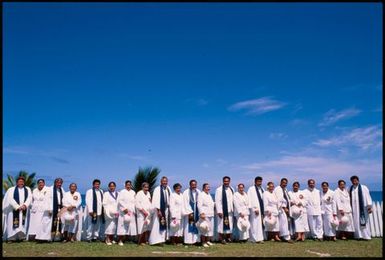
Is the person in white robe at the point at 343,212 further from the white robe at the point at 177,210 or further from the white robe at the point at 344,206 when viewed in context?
the white robe at the point at 177,210

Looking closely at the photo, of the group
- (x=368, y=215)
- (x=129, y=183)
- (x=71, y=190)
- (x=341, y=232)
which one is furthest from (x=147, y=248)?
(x=368, y=215)

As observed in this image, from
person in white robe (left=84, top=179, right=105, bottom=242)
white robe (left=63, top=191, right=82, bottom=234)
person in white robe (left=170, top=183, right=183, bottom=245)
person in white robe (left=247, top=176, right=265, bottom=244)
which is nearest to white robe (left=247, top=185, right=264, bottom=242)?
person in white robe (left=247, top=176, right=265, bottom=244)

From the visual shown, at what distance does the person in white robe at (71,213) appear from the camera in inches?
470

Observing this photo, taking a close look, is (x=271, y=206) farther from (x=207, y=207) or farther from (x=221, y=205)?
(x=207, y=207)

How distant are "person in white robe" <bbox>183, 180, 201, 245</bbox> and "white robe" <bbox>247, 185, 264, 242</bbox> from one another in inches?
68.8

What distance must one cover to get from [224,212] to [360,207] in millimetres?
4651

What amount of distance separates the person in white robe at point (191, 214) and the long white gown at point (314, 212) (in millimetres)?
3795

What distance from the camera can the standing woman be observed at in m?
11.7

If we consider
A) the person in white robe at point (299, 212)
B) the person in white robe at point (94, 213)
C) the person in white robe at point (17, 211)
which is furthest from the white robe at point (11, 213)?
the person in white robe at point (299, 212)

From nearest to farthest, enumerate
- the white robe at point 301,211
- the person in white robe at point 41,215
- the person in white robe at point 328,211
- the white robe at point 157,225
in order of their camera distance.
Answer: the white robe at point 157,225
the person in white robe at point 41,215
the white robe at point 301,211
the person in white robe at point 328,211

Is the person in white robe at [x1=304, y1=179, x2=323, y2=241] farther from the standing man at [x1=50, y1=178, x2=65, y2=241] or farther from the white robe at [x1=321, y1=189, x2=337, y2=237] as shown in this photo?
the standing man at [x1=50, y1=178, x2=65, y2=241]

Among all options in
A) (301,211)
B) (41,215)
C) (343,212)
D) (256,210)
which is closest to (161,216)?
(256,210)

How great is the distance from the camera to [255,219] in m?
12.1

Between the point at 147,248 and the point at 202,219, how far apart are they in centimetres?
184
